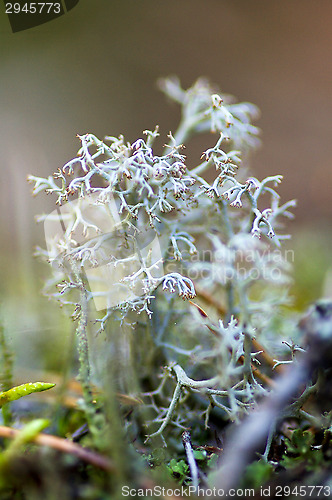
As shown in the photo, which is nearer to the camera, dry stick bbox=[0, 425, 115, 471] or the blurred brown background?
dry stick bbox=[0, 425, 115, 471]

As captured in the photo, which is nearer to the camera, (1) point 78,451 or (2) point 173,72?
(1) point 78,451

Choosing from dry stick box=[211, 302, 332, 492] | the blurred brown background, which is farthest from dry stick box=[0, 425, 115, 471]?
the blurred brown background

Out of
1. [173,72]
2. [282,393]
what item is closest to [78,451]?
[282,393]

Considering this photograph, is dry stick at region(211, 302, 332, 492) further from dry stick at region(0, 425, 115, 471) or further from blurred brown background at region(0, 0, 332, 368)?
blurred brown background at region(0, 0, 332, 368)

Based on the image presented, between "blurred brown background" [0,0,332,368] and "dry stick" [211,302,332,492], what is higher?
"blurred brown background" [0,0,332,368]

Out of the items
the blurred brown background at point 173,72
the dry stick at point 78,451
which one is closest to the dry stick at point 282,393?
the dry stick at point 78,451

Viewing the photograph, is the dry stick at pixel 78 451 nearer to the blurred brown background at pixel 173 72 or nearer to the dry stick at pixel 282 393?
the dry stick at pixel 282 393

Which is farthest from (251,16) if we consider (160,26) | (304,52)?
(160,26)

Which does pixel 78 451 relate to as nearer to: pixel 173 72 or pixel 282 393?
pixel 282 393

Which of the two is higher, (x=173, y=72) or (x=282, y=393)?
(x=173, y=72)
